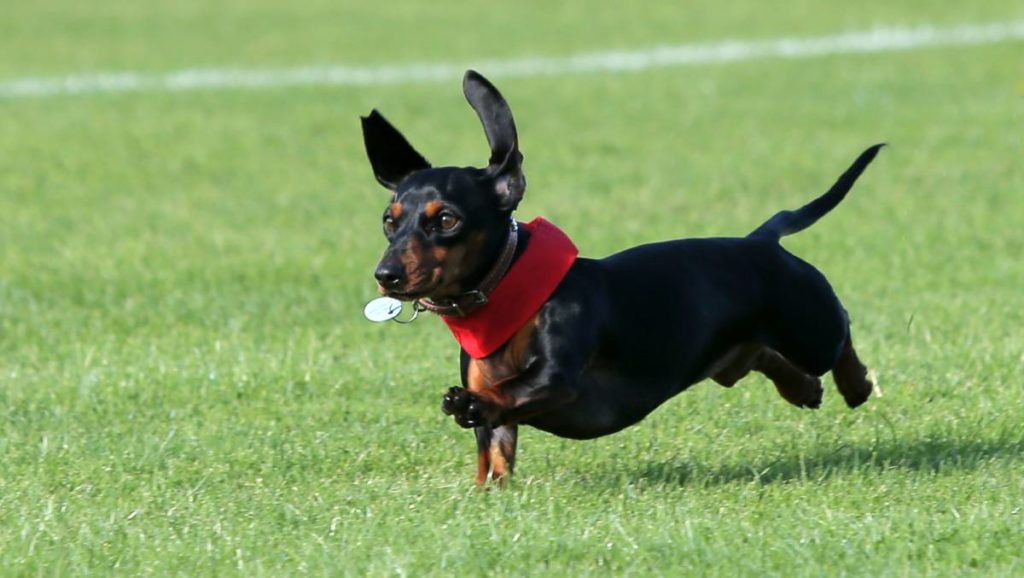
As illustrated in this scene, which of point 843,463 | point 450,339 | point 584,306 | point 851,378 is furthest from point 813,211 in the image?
point 450,339

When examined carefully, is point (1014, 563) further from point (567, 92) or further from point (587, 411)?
point (567, 92)

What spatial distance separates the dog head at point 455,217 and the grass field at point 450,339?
0.76 m

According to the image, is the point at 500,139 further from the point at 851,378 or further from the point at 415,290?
the point at 851,378

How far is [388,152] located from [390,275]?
0.76m

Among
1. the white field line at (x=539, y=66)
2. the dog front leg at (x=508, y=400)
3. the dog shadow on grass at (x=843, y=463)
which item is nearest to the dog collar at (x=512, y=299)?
the dog front leg at (x=508, y=400)

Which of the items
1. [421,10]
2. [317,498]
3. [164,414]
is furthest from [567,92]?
[317,498]

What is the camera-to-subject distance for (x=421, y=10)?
2622 centimetres

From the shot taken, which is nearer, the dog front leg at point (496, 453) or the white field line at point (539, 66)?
the dog front leg at point (496, 453)

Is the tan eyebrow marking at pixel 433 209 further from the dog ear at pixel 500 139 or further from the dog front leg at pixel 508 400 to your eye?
the dog front leg at pixel 508 400

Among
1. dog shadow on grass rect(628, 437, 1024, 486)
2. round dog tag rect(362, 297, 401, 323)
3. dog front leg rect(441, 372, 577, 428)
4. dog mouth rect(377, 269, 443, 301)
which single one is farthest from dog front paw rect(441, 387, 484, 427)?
dog shadow on grass rect(628, 437, 1024, 486)

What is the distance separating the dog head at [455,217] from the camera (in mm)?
5305

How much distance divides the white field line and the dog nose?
48.1 ft

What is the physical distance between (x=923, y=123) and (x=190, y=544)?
11937 millimetres

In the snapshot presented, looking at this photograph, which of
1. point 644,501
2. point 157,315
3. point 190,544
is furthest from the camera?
point 157,315
